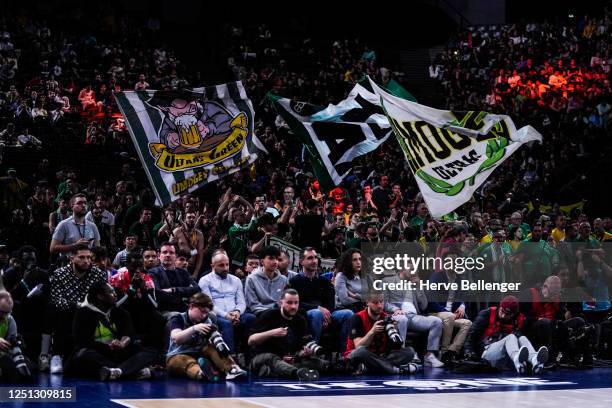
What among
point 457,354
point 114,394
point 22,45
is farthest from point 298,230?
point 22,45

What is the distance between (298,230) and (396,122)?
2449 mm

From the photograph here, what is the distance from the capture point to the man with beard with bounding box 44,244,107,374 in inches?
464

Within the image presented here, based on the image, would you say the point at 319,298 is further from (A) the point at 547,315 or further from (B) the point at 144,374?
(A) the point at 547,315

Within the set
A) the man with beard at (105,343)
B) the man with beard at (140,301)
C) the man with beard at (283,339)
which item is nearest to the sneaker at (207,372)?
the man with beard at (105,343)

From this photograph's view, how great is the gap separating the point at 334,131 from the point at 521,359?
5125mm

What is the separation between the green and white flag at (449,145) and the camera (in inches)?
578

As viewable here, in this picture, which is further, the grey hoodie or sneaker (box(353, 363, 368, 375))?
the grey hoodie

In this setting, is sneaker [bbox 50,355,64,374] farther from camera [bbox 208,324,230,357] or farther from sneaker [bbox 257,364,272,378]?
sneaker [bbox 257,364,272,378]

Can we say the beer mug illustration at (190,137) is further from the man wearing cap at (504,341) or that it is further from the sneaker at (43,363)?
the man wearing cap at (504,341)

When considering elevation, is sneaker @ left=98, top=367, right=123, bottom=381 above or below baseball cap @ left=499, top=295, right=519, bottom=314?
below

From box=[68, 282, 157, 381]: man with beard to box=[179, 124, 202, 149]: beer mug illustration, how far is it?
12.4 feet

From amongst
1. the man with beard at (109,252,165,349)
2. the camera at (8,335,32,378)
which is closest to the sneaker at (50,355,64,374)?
the camera at (8,335,32,378)

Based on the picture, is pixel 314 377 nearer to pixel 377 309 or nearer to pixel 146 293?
pixel 377 309

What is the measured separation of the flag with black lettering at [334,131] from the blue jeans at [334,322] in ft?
10.5
